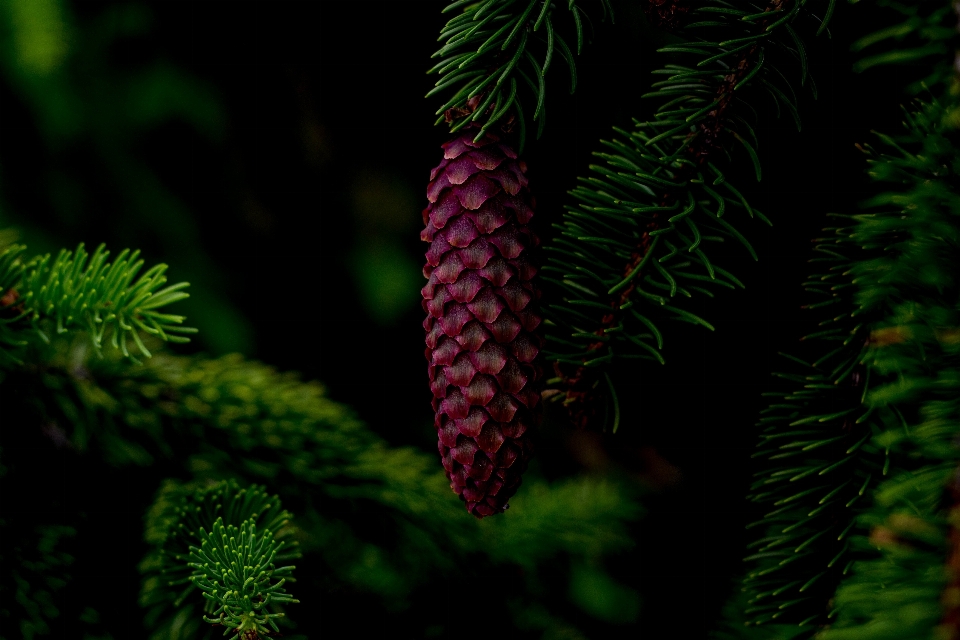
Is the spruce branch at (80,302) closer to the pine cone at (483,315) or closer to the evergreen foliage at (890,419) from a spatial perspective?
the pine cone at (483,315)

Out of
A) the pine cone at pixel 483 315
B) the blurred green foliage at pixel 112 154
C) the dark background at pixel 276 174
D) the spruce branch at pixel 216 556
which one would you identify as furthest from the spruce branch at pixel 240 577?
the blurred green foliage at pixel 112 154

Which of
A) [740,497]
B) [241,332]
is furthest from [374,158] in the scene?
[740,497]

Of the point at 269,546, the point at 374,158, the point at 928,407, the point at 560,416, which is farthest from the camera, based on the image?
the point at 374,158

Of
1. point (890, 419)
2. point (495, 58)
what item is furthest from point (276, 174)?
point (890, 419)

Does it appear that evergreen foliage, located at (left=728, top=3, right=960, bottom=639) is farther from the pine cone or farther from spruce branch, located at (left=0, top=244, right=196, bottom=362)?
spruce branch, located at (left=0, top=244, right=196, bottom=362)

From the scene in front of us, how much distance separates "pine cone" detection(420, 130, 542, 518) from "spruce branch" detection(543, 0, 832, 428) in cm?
7

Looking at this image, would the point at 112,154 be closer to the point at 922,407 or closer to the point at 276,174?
the point at 276,174

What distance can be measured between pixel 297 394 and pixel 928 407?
56 cm

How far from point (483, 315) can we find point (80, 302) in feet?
1.10

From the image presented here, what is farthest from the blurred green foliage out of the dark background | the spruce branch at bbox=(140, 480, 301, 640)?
the spruce branch at bbox=(140, 480, 301, 640)

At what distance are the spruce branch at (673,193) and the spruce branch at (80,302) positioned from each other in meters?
0.33

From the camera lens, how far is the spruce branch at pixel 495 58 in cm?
48

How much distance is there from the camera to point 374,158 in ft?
3.67

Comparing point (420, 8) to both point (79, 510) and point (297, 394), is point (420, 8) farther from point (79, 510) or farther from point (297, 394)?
point (79, 510)
